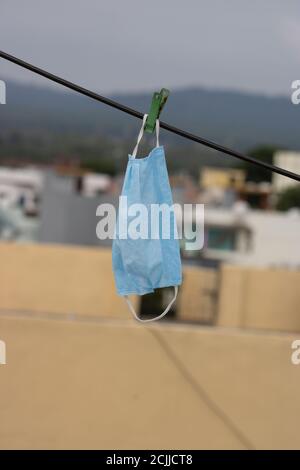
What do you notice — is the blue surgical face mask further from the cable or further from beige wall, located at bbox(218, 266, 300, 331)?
beige wall, located at bbox(218, 266, 300, 331)

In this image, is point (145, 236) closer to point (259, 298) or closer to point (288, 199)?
point (259, 298)

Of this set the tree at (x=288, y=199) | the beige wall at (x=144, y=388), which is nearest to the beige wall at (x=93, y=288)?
the beige wall at (x=144, y=388)

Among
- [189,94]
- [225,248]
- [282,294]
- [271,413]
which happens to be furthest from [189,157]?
[271,413]

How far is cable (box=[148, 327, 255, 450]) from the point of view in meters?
5.48

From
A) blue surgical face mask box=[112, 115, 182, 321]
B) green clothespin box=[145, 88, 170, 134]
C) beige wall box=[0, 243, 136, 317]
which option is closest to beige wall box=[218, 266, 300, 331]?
beige wall box=[0, 243, 136, 317]

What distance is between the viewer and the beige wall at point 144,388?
5.46 metres

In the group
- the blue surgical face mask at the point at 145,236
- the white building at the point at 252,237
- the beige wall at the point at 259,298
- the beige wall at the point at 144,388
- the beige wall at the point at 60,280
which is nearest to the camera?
the blue surgical face mask at the point at 145,236

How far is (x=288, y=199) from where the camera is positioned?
42062 millimetres

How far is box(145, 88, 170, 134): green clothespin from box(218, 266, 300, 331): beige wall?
394 inches

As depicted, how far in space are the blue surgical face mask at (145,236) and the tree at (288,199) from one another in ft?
131

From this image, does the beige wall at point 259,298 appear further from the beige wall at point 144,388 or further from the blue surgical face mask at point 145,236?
the blue surgical face mask at point 145,236

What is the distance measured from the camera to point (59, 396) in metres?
5.50

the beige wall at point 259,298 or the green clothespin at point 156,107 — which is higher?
the beige wall at point 259,298

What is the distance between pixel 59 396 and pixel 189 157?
251 ft
